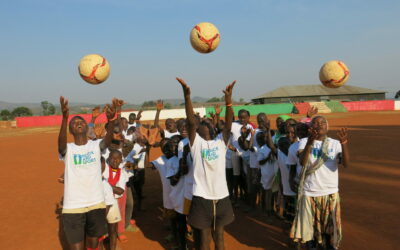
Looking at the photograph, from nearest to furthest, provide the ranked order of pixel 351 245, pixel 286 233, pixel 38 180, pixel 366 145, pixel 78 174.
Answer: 1. pixel 78 174
2. pixel 351 245
3. pixel 286 233
4. pixel 38 180
5. pixel 366 145

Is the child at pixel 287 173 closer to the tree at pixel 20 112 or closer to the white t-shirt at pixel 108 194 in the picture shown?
the white t-shirt at pixel 108 194

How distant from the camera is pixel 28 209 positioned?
677 cm

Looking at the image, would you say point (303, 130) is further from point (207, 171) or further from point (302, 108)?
point (302, 108)

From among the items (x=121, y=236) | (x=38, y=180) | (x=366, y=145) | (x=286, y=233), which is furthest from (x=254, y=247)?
(x=366, y=145)

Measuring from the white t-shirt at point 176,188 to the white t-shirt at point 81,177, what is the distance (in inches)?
43.6

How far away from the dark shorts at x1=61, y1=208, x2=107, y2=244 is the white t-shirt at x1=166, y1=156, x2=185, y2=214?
1046 millimetres

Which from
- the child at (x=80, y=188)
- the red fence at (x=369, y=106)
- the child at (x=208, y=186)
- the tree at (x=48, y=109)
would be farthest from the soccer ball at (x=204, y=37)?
the tree at (x=48, y=109)

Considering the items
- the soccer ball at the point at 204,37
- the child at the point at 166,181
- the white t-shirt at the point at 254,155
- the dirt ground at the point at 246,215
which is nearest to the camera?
the child at the point at 166,181

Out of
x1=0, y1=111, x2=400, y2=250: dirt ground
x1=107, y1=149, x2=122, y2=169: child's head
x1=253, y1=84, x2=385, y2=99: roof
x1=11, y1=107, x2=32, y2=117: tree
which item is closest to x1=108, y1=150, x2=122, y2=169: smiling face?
x1=107, y1=149, x2=122, y2=169: child's head

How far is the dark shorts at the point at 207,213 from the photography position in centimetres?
322

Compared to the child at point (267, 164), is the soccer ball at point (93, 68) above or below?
above

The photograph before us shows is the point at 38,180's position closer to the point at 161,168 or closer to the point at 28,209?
the point at 28,209

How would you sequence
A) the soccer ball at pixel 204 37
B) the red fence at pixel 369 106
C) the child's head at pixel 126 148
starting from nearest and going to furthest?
the soccer ball at pixel 204 37 < the child's head at pixel 126 148 < the red fence at pixel 369 106

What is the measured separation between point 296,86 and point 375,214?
5406 centimetres
